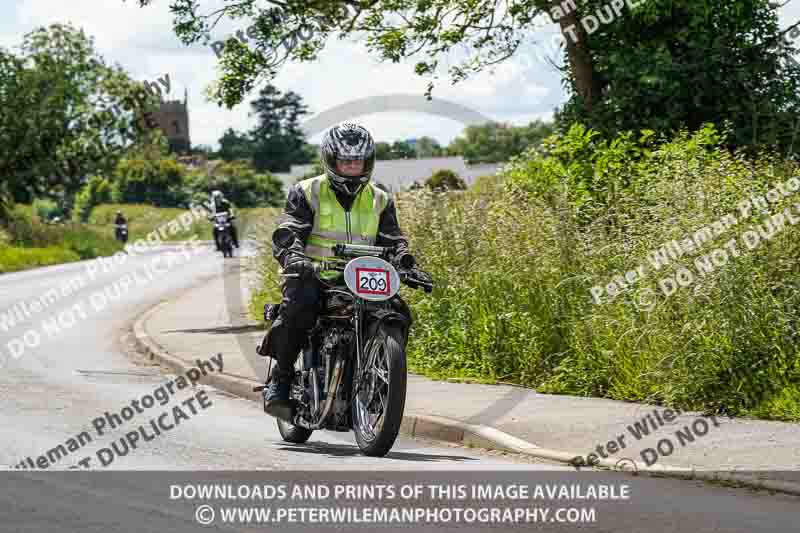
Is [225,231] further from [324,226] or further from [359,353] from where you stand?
[359,353]

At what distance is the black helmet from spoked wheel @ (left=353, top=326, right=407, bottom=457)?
1.21 metres

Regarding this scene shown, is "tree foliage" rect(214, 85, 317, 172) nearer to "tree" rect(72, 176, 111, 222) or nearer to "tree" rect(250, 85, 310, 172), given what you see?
"tree" rect(250, 85, 310, 172)

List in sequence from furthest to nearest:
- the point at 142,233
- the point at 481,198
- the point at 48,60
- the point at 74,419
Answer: the point at 142,233 → the point at 48,60 → the point at 481,198 → the point at 74,419

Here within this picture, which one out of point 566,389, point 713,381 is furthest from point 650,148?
point 713,381

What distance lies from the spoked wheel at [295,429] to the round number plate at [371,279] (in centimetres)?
118

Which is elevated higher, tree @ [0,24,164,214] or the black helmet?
tree @ [0,24,164,214]

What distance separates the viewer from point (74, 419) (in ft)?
37.1

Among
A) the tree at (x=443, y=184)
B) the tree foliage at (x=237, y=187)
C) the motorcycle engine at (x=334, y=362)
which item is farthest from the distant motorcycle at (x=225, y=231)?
the tree foliage at (x=237, y=187)

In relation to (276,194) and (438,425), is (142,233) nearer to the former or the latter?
(276,194)

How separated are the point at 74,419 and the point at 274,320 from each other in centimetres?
286

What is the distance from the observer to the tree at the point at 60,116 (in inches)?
1889

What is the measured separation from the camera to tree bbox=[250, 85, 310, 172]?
134 metres

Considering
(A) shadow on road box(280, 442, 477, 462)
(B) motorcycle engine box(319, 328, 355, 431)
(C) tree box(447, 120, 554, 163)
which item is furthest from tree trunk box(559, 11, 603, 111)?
(C) tree box(447, 120, 554, 163)

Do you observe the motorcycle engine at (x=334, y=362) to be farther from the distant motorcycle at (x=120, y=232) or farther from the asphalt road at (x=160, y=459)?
the distant motorcycle at (x=120, y=232)
